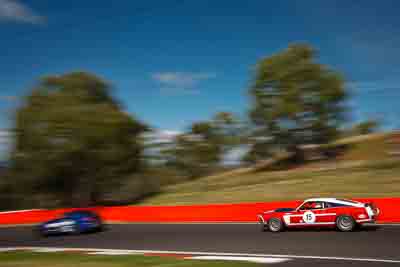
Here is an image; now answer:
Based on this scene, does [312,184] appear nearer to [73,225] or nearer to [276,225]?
[276,225]

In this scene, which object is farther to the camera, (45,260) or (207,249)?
(207,249)

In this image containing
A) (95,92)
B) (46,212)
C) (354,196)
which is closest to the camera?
(354,196)

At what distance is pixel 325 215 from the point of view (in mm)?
15852

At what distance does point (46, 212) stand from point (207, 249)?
19.5 meters

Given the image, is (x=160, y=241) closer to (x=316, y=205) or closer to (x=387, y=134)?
(x=316, y=205)

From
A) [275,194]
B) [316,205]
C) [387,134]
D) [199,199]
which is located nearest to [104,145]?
[199,199]

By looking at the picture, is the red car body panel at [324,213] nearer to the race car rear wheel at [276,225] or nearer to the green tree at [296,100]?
the race car rear wheel at [276,225]

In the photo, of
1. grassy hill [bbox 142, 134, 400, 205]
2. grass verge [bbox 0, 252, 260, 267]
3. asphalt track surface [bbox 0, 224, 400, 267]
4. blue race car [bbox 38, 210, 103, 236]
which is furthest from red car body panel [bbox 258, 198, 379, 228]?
grassy hill [bbox 142, 134, 400, 205]

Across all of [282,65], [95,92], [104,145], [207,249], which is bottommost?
[207,249]

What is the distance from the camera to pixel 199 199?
3431cm

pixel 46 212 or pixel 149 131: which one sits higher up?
pixel 149 131

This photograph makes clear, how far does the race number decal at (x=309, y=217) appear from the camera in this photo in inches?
636

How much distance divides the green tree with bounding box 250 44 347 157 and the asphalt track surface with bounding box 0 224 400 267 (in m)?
24.7

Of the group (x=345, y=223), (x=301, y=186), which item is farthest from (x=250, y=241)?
(x=301, y=186)
